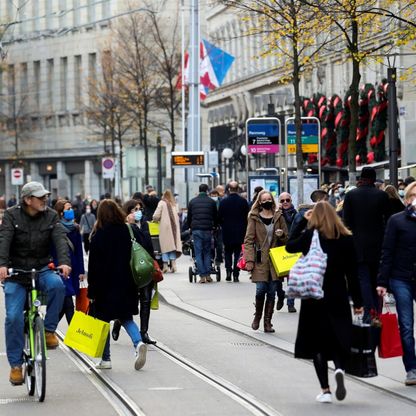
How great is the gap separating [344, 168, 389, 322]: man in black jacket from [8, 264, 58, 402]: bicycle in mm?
4754

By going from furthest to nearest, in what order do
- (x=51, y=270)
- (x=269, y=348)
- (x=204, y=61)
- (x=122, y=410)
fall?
1. (x=204, y=61)
2. (x=269, y=348)
3. (x=51, y=270)
4. (x=122, y=410)

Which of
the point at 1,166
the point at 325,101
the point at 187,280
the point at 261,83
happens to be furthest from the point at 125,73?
the point at 1,166

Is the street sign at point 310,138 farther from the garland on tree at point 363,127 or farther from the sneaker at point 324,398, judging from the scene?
the sneaker at point 324,398

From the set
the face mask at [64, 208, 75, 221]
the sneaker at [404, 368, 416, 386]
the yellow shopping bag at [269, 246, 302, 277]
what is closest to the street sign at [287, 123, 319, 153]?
the face mask at [64, 208, 75, 221]

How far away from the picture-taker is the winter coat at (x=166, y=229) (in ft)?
102

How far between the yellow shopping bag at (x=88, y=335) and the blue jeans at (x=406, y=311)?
2771mm

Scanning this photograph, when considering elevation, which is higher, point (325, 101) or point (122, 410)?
point (325, 101)

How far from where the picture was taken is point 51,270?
532 inches

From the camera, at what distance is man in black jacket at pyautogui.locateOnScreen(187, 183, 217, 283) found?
29259 mm

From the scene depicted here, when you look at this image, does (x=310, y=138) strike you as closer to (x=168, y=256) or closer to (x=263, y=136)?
(x=263, y=136)

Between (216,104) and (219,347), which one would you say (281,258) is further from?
(216,104)

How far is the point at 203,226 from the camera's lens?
96.6ft

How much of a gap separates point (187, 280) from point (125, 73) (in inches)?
1423

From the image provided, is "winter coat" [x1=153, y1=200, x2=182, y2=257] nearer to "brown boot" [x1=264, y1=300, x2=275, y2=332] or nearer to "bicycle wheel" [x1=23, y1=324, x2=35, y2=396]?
"brown boot" [x1=264, y1=300, x2=275, y2=332]
